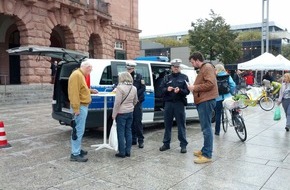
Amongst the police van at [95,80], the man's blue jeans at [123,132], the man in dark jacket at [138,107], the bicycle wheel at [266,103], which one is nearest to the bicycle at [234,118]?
the police van at [95,80]

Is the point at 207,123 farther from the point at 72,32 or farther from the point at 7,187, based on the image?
the point at 72,32

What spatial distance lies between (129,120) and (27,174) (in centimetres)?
206

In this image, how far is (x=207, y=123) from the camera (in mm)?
5809

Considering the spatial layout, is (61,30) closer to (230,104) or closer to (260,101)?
(260,101)

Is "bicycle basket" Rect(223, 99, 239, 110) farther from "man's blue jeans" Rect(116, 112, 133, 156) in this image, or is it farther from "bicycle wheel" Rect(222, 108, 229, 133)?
"man's blue jeans" Rect(116, 112, 133, 156)

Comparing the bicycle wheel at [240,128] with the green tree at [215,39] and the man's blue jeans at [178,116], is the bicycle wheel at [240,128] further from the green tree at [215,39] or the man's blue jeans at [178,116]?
the green tree at [215,39]

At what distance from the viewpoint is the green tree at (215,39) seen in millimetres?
38656

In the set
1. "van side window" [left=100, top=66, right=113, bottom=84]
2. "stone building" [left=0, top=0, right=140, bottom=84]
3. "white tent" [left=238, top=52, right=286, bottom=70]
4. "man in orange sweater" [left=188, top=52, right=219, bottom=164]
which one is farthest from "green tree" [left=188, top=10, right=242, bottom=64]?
"man in orange sweater" [left=188, top=52, right=219, bottom=164]

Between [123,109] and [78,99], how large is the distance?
0.89 metres

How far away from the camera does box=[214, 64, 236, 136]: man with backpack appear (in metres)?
7.98

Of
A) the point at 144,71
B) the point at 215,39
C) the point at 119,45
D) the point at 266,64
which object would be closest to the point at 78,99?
the point at 144,71

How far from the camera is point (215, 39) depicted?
38.7 meters

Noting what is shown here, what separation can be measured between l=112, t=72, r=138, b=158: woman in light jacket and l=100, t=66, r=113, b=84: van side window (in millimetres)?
1393

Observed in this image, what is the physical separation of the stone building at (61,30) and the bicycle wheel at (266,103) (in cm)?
1306
